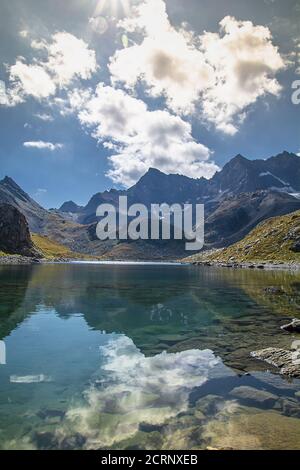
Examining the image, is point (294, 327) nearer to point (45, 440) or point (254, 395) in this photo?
point (254, 395)

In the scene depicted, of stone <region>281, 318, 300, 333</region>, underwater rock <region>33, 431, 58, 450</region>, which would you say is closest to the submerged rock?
stone <region>281, 318, 300, 333</region>

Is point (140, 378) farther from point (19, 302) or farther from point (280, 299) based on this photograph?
point (280, 299)

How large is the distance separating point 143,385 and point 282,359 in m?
11.7

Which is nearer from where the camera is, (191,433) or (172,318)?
(191,433)

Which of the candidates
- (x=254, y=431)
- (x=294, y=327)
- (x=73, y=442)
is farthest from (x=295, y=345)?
(x=73, y=442)

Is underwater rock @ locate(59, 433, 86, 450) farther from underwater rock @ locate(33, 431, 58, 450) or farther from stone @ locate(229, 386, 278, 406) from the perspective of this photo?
stone @ locate(229, 386, 278, 406)

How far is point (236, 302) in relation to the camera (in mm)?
65438

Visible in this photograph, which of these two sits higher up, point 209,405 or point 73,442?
point 73,442

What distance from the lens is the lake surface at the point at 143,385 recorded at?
637 inches

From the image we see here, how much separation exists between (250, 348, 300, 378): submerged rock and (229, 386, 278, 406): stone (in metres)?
4.47

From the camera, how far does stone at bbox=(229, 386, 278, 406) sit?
20.2m

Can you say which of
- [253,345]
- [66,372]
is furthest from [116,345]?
[253,345]

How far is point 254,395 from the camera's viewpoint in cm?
2106
